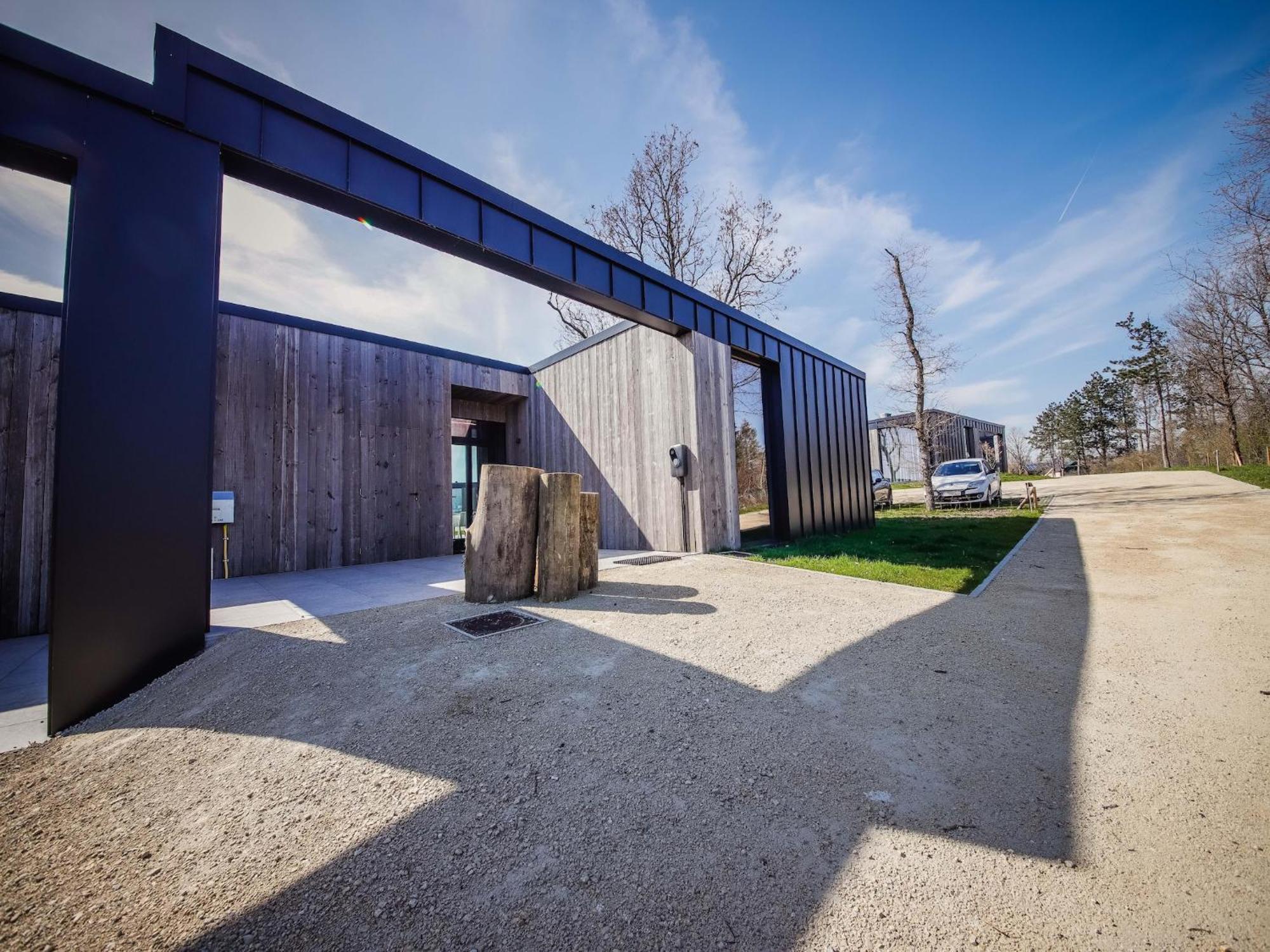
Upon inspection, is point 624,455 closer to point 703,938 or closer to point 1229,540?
point 703,938

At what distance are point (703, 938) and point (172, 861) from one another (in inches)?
74.9

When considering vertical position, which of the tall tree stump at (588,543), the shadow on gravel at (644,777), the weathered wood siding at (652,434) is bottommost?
the shadow on gravel at (644,777)

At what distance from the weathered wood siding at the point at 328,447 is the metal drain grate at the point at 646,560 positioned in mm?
4582

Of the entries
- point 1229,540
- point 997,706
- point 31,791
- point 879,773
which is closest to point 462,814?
point 879,773

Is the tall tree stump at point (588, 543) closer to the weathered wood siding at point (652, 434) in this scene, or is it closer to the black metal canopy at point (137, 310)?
the weathered wood siding at point (652, 434)

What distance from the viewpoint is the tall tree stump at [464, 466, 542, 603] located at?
4.77 m

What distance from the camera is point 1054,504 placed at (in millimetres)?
15438

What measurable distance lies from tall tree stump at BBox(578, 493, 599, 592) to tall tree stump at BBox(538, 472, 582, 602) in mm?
327

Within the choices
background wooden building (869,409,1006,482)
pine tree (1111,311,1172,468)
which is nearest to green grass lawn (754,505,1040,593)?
background wooden building (869,409,1006,482)

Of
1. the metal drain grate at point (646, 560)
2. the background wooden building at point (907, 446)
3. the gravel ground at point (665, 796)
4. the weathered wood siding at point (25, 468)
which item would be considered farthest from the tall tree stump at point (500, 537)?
the background wooden building at point (907, 446)

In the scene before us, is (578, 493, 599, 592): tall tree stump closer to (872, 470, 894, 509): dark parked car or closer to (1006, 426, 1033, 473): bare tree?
(872, 470, 894, 509): dark parked car

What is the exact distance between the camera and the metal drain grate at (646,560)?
7.23 metres

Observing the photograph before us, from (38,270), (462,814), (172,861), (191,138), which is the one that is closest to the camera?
(172,861)

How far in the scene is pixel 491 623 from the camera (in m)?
4.12
